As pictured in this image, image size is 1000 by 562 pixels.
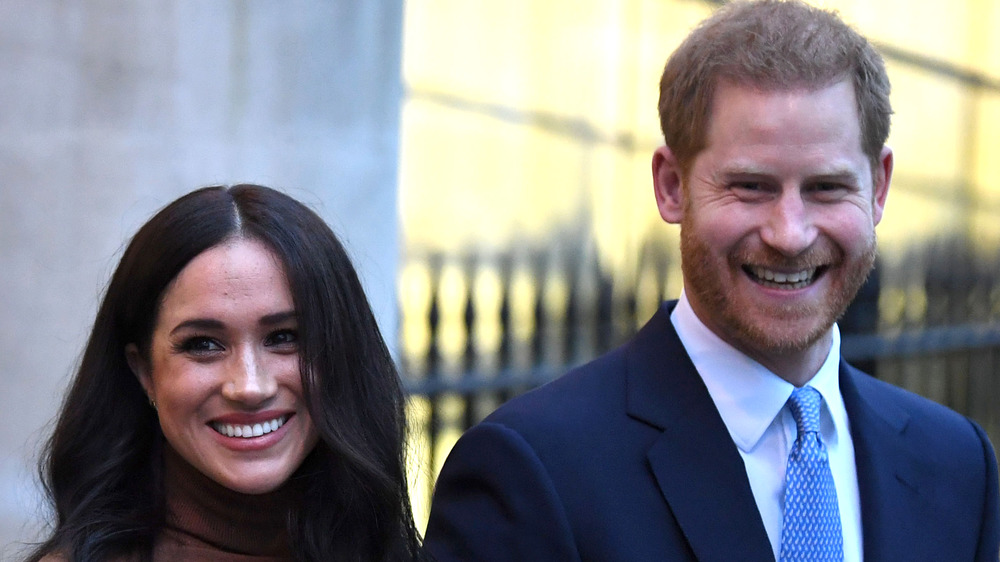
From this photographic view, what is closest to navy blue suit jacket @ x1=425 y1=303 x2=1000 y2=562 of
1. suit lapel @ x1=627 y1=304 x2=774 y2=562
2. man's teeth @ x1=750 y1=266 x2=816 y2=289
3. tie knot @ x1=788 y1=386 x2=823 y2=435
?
suit lapel @ x1=627 y1=304 x2=774 y2=562

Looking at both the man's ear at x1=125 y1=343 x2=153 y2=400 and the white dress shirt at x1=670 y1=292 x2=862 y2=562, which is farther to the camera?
the white dress shirt at x1=670 y1=292 x2=862 y2=562

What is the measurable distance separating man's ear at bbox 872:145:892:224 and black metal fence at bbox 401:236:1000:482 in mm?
2189

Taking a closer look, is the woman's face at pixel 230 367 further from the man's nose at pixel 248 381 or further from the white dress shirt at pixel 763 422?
the white dress shirt at pixel 763 422

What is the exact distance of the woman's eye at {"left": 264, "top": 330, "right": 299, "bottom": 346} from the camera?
8.71ft

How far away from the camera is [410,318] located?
5.68 meters

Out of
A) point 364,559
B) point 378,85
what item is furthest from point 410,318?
point 364,559

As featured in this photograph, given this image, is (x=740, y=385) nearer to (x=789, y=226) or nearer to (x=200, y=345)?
(x=789, y=226)

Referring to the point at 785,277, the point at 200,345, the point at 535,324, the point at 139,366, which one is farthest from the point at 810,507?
the point at 535,324

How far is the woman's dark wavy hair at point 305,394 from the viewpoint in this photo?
2.66m

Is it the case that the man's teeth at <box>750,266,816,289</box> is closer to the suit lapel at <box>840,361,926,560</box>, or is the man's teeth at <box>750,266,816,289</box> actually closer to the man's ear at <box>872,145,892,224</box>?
the man's ear at <box>872,145,892,224</box>

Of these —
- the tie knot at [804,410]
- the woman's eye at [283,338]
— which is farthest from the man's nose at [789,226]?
the woman's eye at [283,338]

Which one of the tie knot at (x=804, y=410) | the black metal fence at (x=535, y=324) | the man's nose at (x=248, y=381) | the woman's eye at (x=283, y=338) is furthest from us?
the black metal fence at (x=535, y=324)

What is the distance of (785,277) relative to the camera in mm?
2818

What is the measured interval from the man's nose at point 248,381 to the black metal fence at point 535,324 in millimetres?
2195
